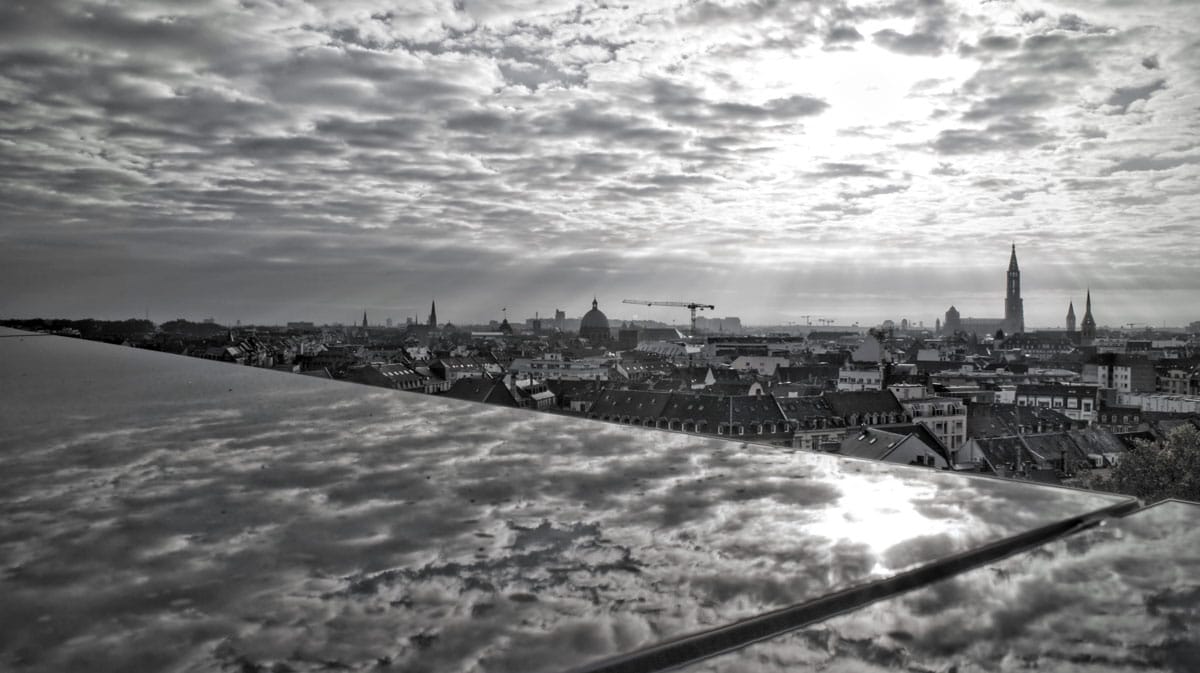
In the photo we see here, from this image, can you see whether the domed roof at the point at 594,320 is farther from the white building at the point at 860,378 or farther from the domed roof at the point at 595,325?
the white building at the point at 860,378

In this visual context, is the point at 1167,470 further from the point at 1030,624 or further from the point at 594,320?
the point at 594,320

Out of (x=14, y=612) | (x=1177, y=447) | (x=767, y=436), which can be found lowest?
(x=767, y=436)

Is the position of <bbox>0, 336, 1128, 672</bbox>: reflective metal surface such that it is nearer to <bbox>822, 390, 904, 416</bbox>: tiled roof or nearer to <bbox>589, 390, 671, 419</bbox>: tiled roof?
<bbox>589, 390, 671, 419</bbox>: tiled roof

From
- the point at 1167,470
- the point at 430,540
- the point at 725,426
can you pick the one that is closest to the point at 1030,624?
the point at 430,540

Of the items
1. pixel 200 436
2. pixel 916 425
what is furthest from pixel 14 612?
pixel 916 425

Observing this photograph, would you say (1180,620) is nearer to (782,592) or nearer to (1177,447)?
(782,592)

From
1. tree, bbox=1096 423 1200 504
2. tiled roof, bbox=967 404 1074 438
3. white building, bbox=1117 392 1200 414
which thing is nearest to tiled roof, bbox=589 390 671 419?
tiled roof, bbox=967 404 1074 438

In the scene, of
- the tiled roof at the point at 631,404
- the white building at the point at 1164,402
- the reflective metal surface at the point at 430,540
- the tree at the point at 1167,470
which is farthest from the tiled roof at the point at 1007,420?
the reflective metal surface at the point at 430,540
